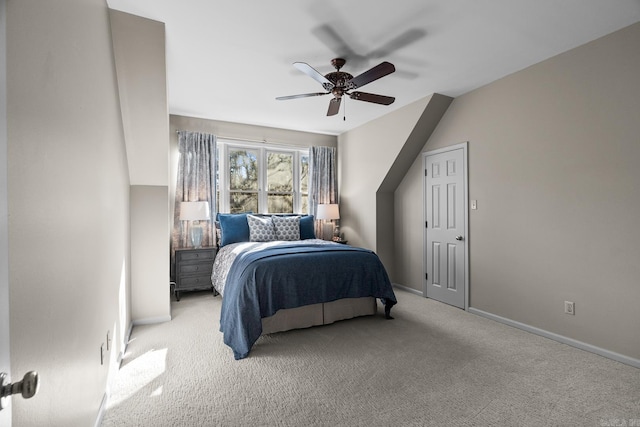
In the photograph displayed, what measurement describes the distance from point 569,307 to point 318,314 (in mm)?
2373

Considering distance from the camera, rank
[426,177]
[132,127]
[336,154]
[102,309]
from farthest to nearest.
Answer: [336,154] < [426,177] < [132,127] < [102,309]

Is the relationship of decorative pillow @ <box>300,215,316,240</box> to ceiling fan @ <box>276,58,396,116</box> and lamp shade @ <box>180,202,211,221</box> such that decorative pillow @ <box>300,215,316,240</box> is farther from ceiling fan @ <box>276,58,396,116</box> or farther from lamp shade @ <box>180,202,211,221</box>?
ceiling fan @ <box>276,58,396,116</box>

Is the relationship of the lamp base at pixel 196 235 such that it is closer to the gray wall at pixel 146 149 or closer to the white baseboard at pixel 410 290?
the gray wall at pixel 146 149

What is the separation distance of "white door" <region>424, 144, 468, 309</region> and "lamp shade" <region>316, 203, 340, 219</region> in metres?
1.57

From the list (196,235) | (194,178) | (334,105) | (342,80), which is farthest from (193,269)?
(342,80)

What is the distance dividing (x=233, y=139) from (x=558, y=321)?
4.82 metres

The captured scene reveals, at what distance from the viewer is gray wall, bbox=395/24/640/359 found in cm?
259

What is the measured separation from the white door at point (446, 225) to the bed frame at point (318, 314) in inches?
48.2

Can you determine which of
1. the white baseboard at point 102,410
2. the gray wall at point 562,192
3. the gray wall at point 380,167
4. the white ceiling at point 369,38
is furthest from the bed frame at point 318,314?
the white ceiling at point 369,38

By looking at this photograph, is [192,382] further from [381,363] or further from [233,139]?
[233,139]

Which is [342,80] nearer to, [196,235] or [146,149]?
[146,149]

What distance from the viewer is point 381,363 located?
8.27 feet

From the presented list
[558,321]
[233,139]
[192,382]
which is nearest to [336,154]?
[233,139]

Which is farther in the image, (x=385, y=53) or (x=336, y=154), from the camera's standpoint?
(x=336, y=154)
